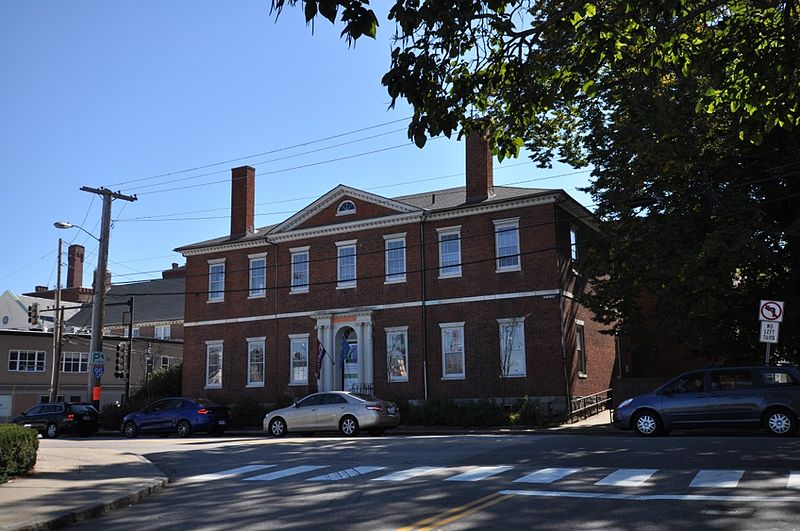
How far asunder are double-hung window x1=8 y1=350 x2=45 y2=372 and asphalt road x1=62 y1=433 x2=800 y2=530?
4169 cm

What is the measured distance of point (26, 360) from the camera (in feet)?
169

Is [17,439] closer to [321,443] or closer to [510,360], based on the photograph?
[321,443]

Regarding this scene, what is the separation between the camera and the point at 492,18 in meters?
9.19

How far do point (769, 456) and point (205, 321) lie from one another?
30.3 metres

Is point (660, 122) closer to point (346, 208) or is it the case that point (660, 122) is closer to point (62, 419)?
point (346, 208)

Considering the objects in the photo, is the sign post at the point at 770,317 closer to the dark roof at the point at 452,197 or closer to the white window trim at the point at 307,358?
the dark roof at the point at 452,197

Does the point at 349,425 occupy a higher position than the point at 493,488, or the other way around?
the point at 493,488

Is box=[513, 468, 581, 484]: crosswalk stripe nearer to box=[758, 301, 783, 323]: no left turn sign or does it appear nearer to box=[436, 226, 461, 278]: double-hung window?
box=[758, 301, 783, 323]: no left turn sign

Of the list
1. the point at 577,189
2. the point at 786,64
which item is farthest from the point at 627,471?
the point at 577,189

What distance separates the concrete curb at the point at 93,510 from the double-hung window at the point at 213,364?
2567 cm

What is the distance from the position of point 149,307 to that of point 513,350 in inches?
1834

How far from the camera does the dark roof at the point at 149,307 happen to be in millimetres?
64312

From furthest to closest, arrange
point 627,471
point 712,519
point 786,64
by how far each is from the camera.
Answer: point 627,471, point 786,64, point 712,519

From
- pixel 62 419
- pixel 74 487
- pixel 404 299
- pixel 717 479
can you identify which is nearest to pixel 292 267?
pixel 404 299
